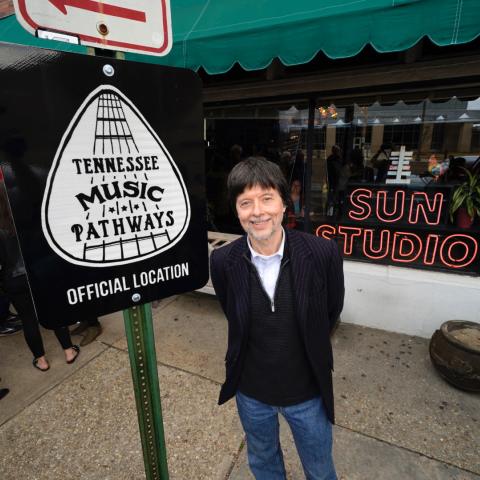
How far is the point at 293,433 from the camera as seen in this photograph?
5.75ft

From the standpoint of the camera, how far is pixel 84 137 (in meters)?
0.99

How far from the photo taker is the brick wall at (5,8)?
477cm

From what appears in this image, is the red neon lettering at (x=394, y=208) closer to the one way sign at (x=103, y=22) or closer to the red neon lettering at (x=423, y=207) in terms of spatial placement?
the red neon lettering at (x=423, y=207)

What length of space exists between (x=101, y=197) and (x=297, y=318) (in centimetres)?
97

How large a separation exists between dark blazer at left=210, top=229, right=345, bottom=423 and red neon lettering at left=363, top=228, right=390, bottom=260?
242 centimetres

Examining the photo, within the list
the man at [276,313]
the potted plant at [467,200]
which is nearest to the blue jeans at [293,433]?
the man at [276,313]

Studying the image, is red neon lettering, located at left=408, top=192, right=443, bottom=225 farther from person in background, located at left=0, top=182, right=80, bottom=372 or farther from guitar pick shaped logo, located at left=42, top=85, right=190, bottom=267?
person in background, located at left=0, top=182, right=80, bottom=372

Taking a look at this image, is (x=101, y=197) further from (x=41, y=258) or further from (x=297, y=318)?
(x=297, y=318)

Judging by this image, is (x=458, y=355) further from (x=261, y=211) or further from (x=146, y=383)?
(x=146, y=383)

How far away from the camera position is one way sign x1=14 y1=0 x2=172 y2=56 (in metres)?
0.92

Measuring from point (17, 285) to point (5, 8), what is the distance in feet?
14.5

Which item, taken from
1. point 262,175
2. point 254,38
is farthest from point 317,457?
point 254,38

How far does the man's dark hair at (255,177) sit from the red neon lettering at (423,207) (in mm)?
2748

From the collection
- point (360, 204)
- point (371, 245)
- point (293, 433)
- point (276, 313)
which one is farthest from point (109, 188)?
point (371, 245)
